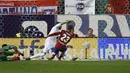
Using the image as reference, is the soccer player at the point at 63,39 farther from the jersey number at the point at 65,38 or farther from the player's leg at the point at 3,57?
the player's leg at the point at 3,57

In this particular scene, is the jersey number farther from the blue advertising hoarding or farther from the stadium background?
the blue advertising hoarding

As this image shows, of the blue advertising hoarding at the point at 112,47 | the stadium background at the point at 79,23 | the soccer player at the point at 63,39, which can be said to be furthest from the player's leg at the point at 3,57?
the blue advertising hoarding at the point at 112,47

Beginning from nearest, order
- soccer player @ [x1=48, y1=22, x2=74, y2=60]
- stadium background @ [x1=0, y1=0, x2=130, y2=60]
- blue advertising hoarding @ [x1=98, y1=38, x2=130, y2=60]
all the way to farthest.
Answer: soccer player @ [x1=48, y1=22, x2=74, y2=60], blue advertising hoarding @ [x1=98, y1=38, x2=130, y2=60], stadium background @ [x1=0, y1=0, x2=130, y2=60]

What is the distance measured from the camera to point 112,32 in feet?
57.4

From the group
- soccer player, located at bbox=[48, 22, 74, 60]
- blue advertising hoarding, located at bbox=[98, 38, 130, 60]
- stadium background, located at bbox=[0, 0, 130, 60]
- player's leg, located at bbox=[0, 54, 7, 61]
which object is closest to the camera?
player's leg, located at bbox=[0, 54, 7, 61]

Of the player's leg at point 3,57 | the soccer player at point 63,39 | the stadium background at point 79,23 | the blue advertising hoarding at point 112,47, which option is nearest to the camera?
the player's leg at point 3,57

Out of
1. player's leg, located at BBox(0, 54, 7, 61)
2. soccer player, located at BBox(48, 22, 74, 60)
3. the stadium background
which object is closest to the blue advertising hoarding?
the stadium background

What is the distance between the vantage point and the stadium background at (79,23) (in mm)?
16031

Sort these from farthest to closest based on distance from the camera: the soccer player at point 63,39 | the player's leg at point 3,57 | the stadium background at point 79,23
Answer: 1. the stadium background at point 79,23
2. the soccer player at point 63,39
3. the player's leg at point 3,57

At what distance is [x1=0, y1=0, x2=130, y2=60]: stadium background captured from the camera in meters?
16.0

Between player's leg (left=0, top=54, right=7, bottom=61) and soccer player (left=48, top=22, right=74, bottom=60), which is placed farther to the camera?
soccer player (left=48, top=22, right=74, bottom=60)
